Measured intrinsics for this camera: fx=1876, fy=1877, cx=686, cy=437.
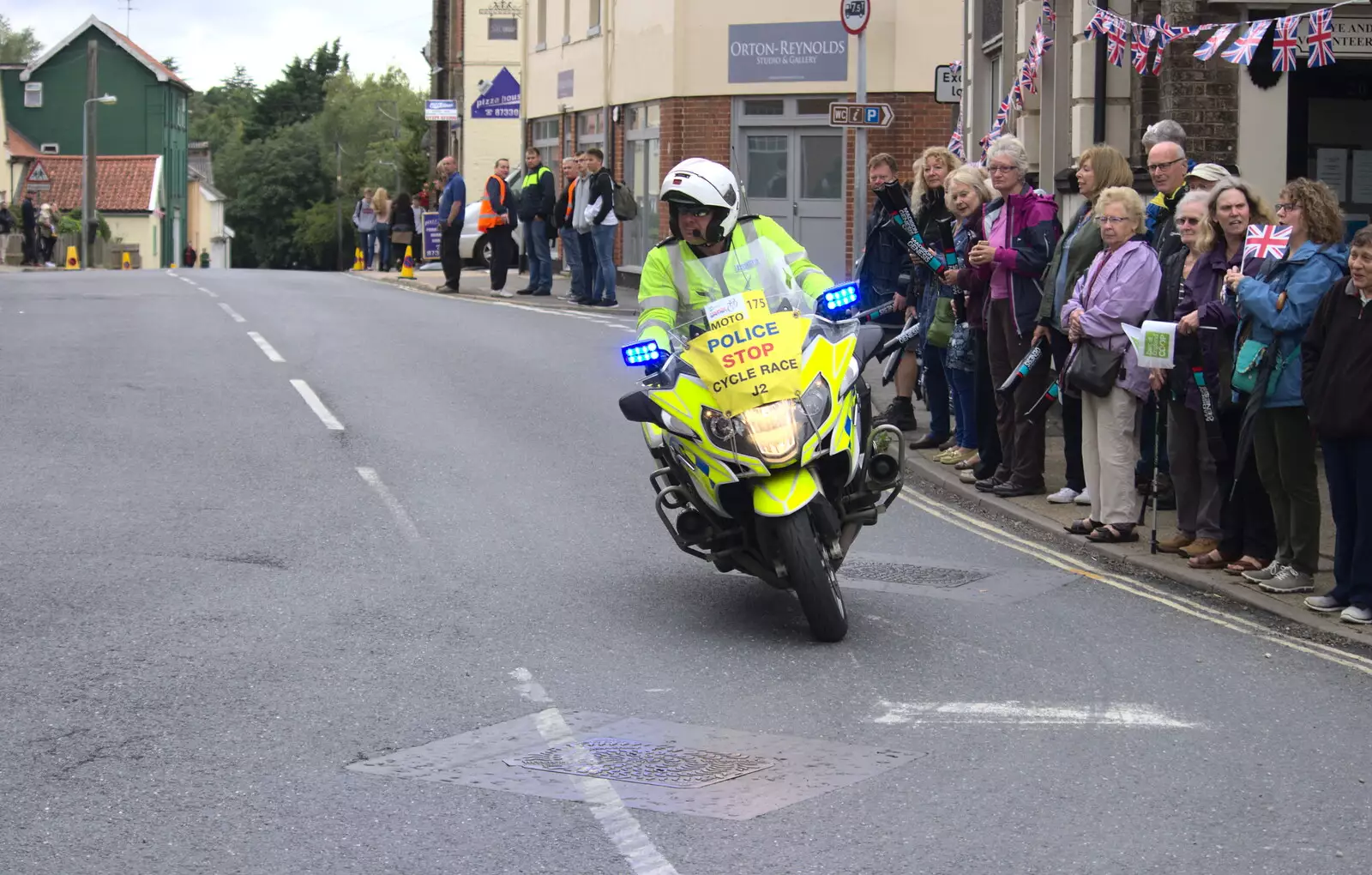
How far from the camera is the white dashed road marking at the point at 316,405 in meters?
14.3

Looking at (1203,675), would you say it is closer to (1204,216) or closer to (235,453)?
(1204,216)

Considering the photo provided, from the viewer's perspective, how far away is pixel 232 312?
2462 centimetres

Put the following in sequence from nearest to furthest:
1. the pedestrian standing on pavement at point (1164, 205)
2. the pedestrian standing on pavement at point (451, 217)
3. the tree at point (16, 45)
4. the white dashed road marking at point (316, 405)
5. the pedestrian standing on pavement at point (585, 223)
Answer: the pedestrian standing on pavement at point (1164, 205) < the white dashed road marking at point (316, 405) < the pedestrian standing on pavement at point (585, 223) < the pedestrian standing on pavement at point (451, 217) < the tree at point (16, 45)

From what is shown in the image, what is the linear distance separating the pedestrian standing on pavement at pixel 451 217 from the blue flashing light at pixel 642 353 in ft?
66.5

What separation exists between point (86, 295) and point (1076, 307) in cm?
2100

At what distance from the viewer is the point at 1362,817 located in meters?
5.79

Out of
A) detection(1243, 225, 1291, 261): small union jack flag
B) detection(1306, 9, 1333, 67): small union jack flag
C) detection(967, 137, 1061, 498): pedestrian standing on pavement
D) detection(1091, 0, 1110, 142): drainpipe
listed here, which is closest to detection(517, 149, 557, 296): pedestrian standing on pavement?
detection(1091, 0, 1110, 142): drainpipe

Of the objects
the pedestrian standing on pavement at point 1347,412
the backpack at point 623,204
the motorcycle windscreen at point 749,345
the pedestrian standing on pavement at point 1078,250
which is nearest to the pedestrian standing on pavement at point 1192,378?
the pedestrian standing on pavement at point 1078,250

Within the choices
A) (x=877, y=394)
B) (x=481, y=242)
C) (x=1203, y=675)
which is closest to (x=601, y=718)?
(x=1203, y=675)

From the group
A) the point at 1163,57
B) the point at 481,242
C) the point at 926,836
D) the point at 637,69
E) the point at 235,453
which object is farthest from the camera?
the point at 481,242

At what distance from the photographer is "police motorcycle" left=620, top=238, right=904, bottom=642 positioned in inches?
310

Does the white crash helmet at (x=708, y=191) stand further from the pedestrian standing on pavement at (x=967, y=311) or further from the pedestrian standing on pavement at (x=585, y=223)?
the pedestrian standing on pavement at (x=585, y=223)

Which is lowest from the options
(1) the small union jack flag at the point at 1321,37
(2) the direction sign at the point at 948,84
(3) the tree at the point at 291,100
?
(1) the small union jack flag at the point at 1321,37

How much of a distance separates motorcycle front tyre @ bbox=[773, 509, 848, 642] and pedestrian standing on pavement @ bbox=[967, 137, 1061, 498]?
13.5 ft
